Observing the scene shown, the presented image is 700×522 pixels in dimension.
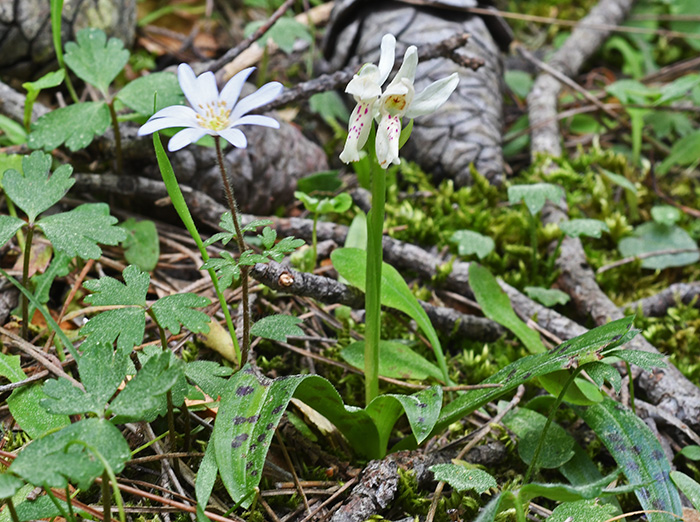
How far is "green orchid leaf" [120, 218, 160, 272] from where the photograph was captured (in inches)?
66.0

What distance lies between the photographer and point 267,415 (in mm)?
1032

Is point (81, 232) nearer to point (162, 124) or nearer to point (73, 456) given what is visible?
point (162, 124)

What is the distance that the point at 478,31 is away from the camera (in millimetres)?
2561

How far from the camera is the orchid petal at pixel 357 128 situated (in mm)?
1024

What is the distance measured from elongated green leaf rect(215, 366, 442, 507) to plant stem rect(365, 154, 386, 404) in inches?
4.2

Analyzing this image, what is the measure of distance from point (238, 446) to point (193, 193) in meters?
1.01

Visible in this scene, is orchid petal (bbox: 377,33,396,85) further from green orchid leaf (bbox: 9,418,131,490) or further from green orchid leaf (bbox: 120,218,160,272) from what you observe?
green orchid leaf (bbox: 120,218,160,272)

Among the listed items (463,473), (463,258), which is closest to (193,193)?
(463,258)

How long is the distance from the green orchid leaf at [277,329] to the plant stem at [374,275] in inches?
6.4

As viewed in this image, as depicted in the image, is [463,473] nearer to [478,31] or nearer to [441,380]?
[441,380]

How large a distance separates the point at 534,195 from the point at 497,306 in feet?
1.44

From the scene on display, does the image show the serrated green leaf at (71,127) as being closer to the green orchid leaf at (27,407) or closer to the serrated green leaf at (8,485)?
the green orchid leaf at (27,407)

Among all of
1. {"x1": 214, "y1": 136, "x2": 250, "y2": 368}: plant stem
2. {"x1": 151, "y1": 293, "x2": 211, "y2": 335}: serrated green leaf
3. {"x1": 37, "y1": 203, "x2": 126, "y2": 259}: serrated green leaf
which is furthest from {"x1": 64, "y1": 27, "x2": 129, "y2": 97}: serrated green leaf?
{"x1": 151, "y1": 293, "x2": 211, "y2": 335}: serrated green leaf

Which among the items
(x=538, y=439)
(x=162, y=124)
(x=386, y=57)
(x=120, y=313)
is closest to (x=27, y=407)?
(x=120, y=313)
